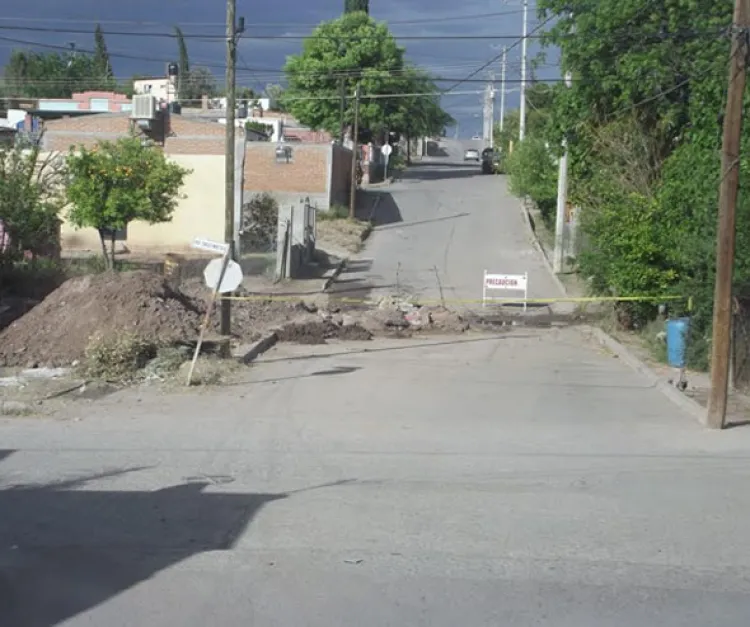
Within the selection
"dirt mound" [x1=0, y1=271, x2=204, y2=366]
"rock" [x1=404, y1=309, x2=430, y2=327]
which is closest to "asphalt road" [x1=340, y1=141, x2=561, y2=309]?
"rock" [x1=404, y1=309, x2=430, y2=327]

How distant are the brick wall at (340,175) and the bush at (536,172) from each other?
29.6 feet

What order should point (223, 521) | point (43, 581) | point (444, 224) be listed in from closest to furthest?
point (43, 581) → point (223, 521) → point (444, 224)

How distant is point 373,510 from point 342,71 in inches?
2567

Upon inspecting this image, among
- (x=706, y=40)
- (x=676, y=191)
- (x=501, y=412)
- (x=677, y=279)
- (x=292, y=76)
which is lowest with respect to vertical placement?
(x=501, y=412)

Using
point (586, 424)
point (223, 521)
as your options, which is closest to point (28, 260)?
point (586, 424)

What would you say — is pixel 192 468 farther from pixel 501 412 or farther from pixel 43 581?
pixel 501 412

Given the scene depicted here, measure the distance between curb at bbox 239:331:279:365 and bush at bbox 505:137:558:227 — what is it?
21.3 m

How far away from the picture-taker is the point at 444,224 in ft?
171

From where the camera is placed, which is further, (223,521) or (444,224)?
(444,224)

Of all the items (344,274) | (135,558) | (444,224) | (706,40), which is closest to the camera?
(135,558)

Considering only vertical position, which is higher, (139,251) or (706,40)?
(706,40)

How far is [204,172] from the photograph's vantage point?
41.3 meters

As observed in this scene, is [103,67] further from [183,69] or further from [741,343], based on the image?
[741,343]

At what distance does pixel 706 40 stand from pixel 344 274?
53.6 ft
